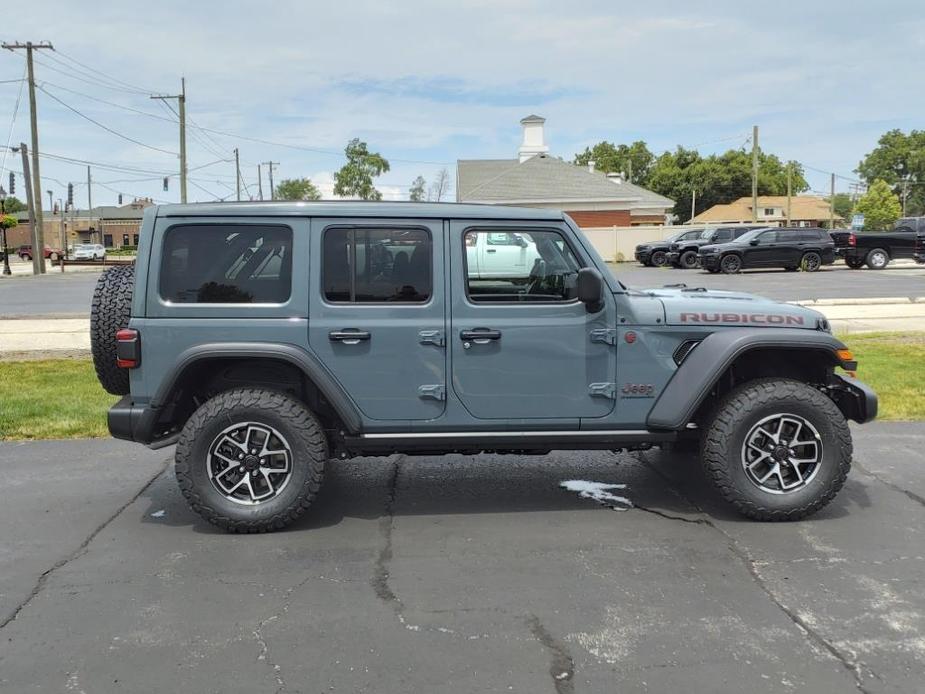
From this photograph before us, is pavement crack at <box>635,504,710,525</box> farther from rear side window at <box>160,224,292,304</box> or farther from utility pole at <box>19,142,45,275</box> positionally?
utility pole at <box>19,142,45,275</box>

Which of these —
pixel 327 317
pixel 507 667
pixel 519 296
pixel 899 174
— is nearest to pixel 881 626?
pixel 507 667

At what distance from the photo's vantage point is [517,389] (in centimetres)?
481

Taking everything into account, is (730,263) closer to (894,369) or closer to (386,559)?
(894,369)

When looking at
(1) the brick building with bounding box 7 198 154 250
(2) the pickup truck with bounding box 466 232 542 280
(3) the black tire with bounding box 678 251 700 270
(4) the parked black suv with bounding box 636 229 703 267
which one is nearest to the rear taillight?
(2) the pickup truck with bounding box 466 232 542 280

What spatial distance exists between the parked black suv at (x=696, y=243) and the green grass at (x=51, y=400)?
26.9m

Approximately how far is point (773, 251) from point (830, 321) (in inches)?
626

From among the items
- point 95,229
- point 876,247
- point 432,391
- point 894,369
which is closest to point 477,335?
point 432,391

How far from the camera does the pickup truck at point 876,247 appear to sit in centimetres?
2967

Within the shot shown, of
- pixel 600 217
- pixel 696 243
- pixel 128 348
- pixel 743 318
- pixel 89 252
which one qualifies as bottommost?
pixel 128 348

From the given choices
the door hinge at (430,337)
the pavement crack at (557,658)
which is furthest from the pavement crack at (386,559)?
the door hinge at (430,337)

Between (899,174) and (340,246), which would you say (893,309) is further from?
(899,174)

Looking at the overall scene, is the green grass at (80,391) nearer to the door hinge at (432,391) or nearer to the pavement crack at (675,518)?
the pavement crack at (675,518)

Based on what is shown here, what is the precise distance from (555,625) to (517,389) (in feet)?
4.97

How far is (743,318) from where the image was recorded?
4.91m
